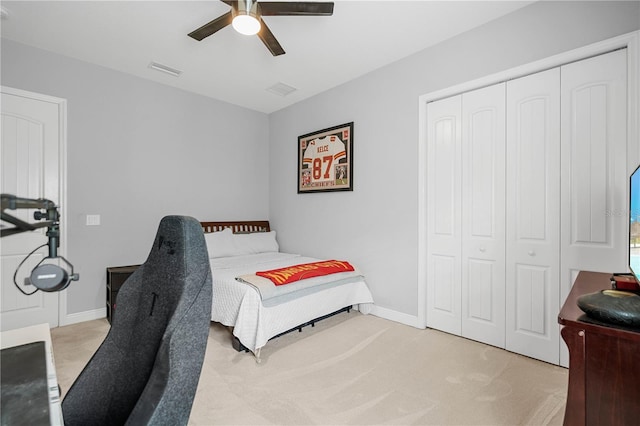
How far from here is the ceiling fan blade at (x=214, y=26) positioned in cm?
230

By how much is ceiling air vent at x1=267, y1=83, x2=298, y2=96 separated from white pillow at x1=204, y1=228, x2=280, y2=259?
2.03m

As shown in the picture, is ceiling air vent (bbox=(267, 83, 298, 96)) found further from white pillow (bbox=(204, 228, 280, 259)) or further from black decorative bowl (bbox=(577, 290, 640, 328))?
black decorative bowl (bbox=(577, 290, 640, 328))

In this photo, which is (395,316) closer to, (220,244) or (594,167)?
(594,167)

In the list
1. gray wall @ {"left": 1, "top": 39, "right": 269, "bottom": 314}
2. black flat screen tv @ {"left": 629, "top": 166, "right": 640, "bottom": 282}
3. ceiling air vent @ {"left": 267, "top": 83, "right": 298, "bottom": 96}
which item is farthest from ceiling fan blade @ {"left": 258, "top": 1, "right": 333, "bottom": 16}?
gray wall @ {"left": 1, "top": 39, "right": 269, "bottom": 314}

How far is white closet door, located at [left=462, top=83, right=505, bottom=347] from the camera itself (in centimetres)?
273

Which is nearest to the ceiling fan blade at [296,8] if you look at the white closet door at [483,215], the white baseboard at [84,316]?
the white closet door at [483,215]

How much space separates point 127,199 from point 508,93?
4203 mm

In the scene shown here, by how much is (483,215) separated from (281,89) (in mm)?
2983

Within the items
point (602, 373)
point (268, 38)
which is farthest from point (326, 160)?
point (602, 373)

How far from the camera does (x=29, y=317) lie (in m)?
3.12

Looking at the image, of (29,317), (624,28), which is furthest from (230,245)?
(624,28)

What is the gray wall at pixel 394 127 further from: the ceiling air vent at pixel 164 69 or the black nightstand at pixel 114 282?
the black nightstand at pixel 114 282

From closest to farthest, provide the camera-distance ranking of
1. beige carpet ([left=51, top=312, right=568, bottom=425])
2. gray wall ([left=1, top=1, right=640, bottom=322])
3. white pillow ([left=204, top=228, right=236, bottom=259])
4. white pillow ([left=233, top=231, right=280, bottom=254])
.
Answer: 1. beige carpet ([left=51, top=312, right=568, bottom=425])
2. gray wall ([left=1, top=1, right=640, bottom=322])
3. white pillow ([left=204, top=228, right=236, bottom=259])
4. white pillow ([left=233, top=231, right=280, bottom=254])

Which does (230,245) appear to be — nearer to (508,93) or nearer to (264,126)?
(264,126)
